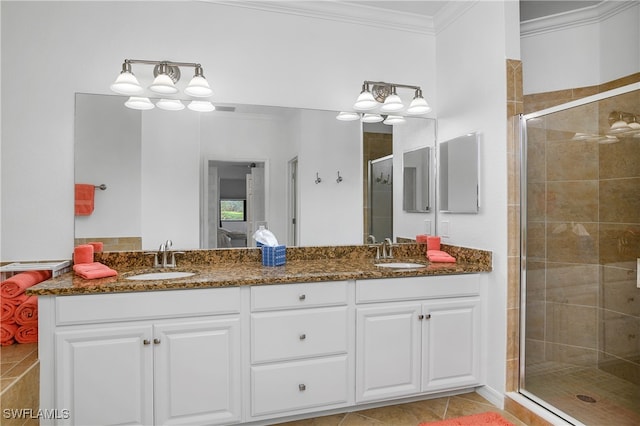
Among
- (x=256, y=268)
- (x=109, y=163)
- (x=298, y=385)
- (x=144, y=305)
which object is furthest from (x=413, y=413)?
(x=109, y=163)

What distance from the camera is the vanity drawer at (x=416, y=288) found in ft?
7.45

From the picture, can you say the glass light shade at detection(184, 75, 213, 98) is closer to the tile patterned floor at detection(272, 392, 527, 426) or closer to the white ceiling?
the white ceiling

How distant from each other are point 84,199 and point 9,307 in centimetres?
72

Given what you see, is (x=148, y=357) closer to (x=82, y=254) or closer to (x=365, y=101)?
(x=82, y=254)

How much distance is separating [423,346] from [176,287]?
4.89ft

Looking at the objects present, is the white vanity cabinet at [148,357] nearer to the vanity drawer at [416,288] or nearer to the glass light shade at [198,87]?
the vanity drawer at [416,288]

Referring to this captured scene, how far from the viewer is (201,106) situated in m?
2.60

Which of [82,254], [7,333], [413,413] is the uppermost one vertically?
[82,254]

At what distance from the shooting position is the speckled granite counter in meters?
1.94

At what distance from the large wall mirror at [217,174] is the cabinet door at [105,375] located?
71 centimetres

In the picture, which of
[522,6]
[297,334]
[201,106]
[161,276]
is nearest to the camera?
[297,334]

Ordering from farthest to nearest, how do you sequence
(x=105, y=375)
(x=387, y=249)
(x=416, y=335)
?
(x=387, y=249)
(x=416, y=335)
(x=105, y=375)

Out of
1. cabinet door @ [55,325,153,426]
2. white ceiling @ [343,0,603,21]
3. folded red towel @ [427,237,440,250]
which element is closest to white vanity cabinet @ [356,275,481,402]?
folded red towel @ [427,237,440,250]

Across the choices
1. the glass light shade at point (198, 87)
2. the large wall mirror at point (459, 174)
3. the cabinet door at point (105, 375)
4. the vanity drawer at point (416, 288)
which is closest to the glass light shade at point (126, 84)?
the glass light shade at point (198, 87)
